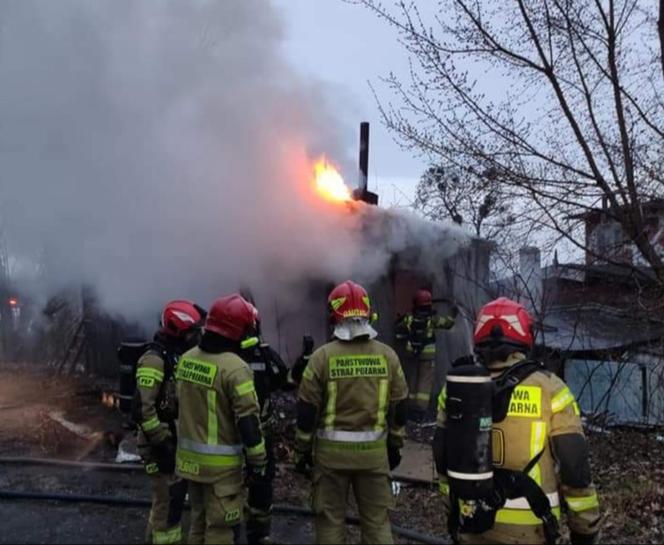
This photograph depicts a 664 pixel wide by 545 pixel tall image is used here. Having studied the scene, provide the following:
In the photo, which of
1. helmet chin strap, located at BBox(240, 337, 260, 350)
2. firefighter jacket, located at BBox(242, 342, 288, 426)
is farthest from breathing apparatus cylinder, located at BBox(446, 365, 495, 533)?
firefighter jacket, located at BBox(242, 342, 288, 426)

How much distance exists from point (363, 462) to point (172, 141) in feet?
18.7

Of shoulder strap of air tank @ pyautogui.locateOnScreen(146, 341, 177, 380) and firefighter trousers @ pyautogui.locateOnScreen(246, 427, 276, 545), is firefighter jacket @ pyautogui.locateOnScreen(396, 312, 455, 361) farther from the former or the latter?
shoulder strap of air tank @ pyautogui.locateOnScreen(146, 341, 177, 380)

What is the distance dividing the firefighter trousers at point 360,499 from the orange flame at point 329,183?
5149mm

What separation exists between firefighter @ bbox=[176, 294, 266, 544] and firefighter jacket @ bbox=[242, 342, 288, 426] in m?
0.86

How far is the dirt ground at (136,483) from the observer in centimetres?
499

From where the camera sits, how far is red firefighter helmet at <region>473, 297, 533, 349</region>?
2.82 metres

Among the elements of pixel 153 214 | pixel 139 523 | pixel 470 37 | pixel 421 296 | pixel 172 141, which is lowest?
pixel 139 523

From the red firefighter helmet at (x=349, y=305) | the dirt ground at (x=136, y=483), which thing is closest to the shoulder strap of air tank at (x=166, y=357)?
the red firefighter helmet at (x=349, y=305)

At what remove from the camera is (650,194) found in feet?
23.1

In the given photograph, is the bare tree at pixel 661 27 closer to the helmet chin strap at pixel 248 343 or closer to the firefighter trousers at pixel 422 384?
the firefighter trousers at pixel 422 384

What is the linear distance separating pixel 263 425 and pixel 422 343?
14.8ft

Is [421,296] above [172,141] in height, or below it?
below

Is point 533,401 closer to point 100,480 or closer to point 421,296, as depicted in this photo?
point 100,480

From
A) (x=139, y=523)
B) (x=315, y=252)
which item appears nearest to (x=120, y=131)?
(x=315, y=252)
